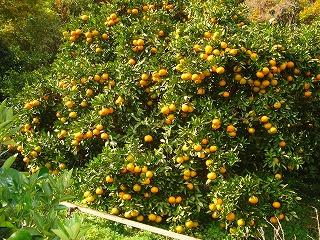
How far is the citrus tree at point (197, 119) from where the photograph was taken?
354cm

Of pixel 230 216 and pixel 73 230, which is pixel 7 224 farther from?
pixel 230 216

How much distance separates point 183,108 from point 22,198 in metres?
Result: 2.53

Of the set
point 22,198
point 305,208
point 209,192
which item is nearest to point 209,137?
point 209,192

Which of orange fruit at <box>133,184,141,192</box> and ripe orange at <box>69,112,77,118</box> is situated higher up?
ripe orange at <box>69,112,77,118</box>

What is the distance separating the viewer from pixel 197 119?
354 centimetres

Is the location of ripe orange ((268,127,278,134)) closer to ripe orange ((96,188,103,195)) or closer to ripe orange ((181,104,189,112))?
ripe orange ((181,104,189,112))

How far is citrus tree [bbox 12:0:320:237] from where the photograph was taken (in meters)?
3.54

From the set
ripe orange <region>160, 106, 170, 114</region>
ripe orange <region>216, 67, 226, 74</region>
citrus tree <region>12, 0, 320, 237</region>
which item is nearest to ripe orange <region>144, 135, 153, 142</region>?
citrus tree <region>12, 0, 320, 237</region>

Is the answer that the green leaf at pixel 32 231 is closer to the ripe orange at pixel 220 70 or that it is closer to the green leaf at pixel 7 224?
the green leaf at pixel 7 224

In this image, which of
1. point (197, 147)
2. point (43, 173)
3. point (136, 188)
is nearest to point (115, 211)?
point (136, 188)

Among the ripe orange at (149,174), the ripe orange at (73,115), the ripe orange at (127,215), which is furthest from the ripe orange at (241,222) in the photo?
the ripe orange at (73,115)

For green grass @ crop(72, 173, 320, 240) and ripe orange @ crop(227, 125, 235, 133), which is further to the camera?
green grass @ crop(72, 173, 320, 240)

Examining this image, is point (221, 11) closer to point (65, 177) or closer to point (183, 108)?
point (183, 108)

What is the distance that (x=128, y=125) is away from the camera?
13.5 feet
